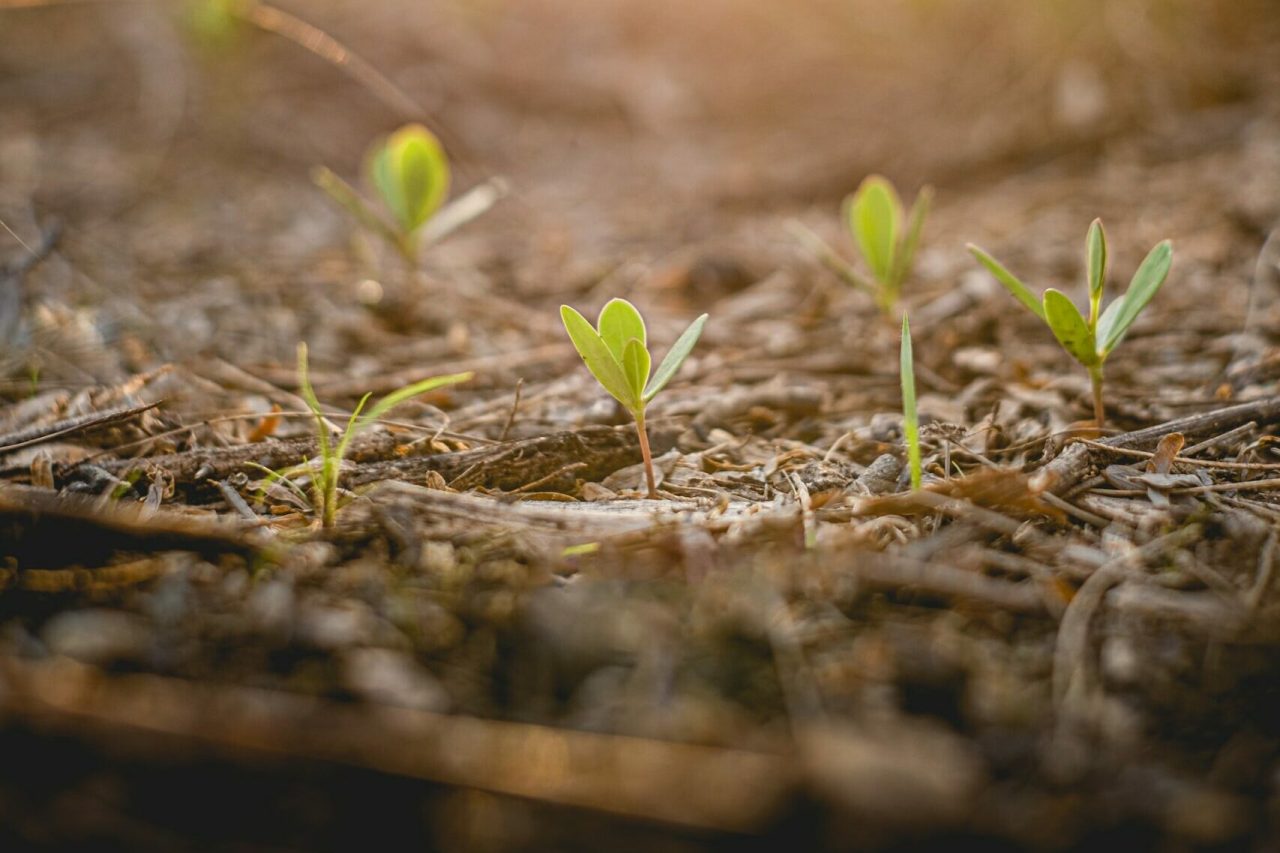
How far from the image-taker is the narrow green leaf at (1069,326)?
34.2 inches

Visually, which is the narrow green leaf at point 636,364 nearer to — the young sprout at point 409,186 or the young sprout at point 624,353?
the young sprout at point 624,353

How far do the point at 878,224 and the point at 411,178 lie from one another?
908 millimetres

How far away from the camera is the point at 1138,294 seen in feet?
2.95

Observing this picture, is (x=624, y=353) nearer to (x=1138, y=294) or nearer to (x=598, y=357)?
(x=598, y=357)

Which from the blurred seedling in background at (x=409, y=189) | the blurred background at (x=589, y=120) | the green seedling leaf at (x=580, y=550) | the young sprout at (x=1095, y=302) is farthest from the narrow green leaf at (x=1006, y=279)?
the blurred seedling in background at (x=409, y=189)

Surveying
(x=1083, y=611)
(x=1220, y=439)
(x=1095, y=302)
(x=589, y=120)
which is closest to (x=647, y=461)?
(x=1083, y=611)

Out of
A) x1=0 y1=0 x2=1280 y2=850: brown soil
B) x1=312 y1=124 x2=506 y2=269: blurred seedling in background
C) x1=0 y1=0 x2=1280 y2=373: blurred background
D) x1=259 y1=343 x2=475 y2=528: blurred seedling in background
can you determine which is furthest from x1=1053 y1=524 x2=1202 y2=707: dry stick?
x1=312 y1=124 x2=506 y2=269: blurred seedling in background

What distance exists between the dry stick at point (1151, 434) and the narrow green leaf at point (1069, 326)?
0.10 meters

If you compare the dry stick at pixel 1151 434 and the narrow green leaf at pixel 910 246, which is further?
the narrow green leaf at pixel 910 246

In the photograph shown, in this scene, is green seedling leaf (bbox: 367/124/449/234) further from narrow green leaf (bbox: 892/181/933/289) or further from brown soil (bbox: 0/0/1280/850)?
narrow green leaf (bbox: 892/181/933/289)

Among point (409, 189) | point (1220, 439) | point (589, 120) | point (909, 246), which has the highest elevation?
point (589, 120)

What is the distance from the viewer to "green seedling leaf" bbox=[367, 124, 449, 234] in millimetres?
1559

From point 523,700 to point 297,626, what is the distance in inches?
8.0

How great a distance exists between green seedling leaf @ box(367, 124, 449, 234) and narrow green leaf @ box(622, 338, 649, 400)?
0.93 meters
